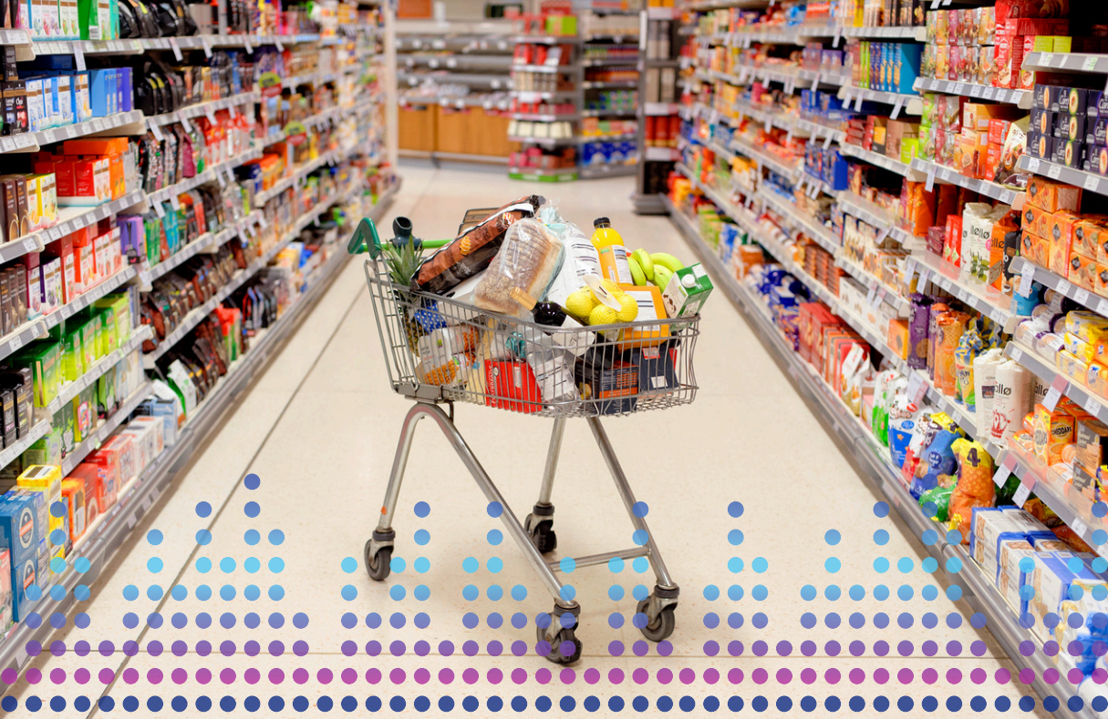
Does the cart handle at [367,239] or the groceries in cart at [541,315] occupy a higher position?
the cart handle at [367,239]

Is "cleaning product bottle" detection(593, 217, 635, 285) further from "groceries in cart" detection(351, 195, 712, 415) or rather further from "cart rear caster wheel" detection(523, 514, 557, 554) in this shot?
"cart rear caster wheel" detection(523, 514, 557, 554)

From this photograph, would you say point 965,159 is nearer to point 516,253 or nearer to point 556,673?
point 516,253

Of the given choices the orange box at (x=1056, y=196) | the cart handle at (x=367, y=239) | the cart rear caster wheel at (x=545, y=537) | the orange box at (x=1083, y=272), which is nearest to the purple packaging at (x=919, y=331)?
the orange box at (x=1056, y=196)

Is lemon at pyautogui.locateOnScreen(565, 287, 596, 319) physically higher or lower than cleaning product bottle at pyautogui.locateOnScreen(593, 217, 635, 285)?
lower

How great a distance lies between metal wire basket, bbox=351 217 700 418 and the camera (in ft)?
8.43

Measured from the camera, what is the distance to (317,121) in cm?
717

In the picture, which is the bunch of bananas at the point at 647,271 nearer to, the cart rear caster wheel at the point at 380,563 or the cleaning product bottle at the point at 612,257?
the cleaning product bottle at the point at 612,257

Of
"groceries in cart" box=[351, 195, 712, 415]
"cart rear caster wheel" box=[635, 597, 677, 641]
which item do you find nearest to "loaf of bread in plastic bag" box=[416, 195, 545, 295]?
"groceries in cart" box=[351, 195, 712, 415]

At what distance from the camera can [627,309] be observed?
8.54 feet

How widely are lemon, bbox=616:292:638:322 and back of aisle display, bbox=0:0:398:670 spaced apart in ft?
5.16

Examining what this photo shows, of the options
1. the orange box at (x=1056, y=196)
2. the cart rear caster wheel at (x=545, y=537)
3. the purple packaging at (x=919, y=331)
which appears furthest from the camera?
the purple packaging at (x=919, y=331)

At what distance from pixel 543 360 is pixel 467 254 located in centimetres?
34

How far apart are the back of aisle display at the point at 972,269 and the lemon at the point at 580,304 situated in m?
1.24
